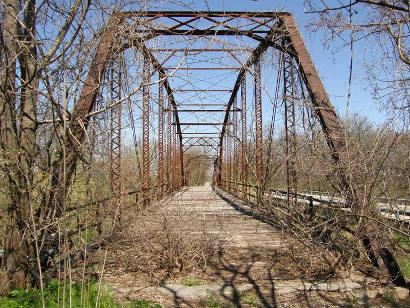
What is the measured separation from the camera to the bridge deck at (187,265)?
430 centimetres

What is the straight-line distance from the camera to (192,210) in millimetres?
5770

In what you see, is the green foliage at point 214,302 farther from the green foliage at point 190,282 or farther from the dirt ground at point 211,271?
the green foliage at point 190,282

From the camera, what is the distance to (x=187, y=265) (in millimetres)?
5121

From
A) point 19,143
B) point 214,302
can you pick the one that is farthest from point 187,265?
point 19,143

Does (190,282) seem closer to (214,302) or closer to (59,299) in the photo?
(214,302)

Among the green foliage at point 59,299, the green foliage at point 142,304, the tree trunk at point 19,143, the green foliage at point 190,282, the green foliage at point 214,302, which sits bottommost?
the green foliage at point 214,302

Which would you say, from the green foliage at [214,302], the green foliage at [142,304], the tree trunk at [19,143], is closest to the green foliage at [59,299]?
the green foliage at [142,304]

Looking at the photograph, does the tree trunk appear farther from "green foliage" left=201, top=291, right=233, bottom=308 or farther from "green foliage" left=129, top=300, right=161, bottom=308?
"green foliage" left=201, top=291, right=233, bottom=308

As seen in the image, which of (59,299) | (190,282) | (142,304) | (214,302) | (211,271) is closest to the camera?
(59,299)

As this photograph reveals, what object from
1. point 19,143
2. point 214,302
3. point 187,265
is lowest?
point 214,302

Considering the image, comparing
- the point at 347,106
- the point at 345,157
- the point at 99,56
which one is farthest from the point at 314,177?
the point at 99,56

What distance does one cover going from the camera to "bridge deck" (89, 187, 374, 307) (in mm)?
4305

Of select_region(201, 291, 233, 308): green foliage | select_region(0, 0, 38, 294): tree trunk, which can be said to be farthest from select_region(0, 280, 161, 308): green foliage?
select_region(201, 291, 233, 308): green foliage

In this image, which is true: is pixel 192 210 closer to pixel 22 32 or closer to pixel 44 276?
pixel 44 276
